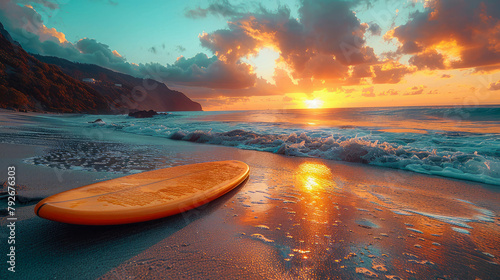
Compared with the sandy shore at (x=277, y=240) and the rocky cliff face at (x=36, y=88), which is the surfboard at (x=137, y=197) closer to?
the sandy shore at (x=277, y=240)

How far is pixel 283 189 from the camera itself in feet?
11.0

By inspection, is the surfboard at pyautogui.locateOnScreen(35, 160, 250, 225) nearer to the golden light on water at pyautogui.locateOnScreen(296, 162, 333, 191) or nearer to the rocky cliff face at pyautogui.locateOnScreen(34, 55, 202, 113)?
the golden light on water at pyautogui.locateOnScreen(296, 162, 333, 191)

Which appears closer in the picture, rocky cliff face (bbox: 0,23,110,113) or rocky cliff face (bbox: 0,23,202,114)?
rocky cliff face (bbox: 0,23,110,113)

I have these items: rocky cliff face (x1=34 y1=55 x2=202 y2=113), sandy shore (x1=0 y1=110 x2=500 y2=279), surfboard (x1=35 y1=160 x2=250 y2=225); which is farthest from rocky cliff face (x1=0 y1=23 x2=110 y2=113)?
sandy shore (x1=0 y1=110 x2=500 y2=279)

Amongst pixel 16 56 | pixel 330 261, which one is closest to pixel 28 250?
pixel 330 261

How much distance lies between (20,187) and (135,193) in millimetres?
1714

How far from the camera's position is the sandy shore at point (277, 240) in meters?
1.44

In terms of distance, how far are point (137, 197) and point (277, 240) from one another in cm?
142

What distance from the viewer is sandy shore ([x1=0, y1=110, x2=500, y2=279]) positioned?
144cm

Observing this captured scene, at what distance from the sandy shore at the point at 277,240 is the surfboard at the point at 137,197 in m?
0.13

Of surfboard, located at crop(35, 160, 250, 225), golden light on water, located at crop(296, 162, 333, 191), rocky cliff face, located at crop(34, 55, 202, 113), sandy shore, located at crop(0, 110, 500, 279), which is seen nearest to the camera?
sandy shore, located at crop(0, 110, 500, 279)

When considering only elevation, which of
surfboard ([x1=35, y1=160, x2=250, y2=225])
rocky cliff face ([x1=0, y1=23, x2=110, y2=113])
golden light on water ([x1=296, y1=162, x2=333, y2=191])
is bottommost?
golden light on water ([x1=296, y1=162, x2=333, y2=191])

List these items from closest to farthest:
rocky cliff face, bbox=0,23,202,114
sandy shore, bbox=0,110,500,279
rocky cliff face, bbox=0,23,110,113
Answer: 1. sandy shore, bbox=0,110,500,279
2. rocky cliff face, bbox=0,23,110,113
3. rocky cliff face, bbox=0,23,202,114

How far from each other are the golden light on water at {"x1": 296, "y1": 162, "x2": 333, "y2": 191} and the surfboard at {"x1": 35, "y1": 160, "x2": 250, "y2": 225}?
1187 mm
